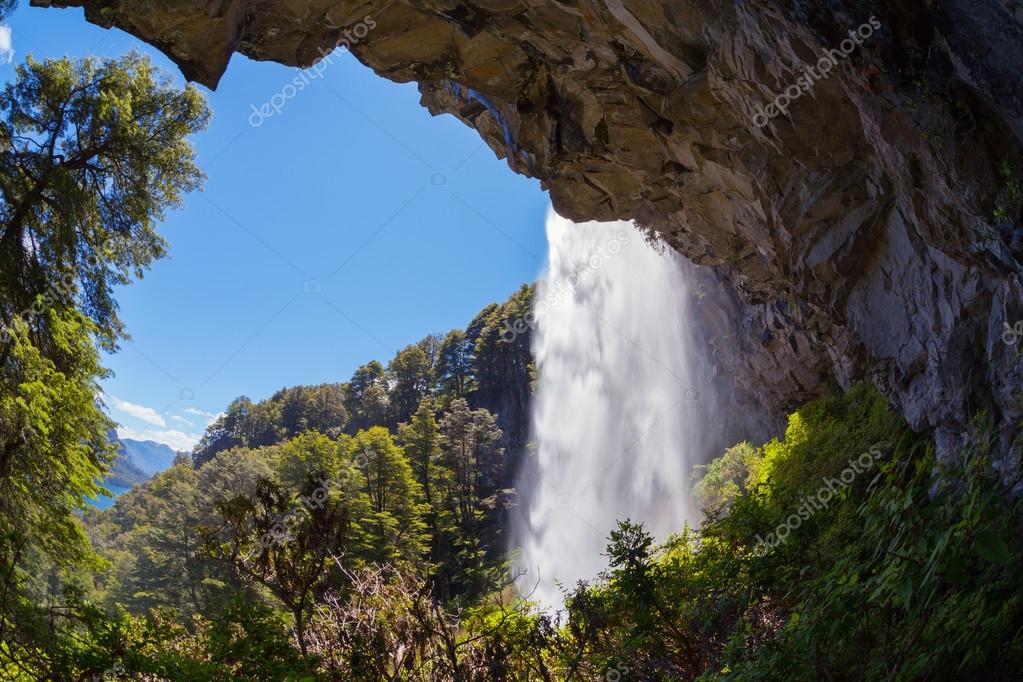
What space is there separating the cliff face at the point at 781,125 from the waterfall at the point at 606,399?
40.6ft

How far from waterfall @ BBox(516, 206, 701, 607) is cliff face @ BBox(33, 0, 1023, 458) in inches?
487

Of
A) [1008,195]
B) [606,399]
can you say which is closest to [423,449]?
[606,399]

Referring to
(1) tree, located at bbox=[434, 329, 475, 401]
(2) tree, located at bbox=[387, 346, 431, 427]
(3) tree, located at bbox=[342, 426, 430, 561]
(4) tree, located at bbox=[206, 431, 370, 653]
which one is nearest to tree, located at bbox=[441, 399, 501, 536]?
(3) tree, located at bbox=[342, 426, 430, 561]

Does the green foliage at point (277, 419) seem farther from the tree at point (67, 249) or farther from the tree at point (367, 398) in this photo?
the tree at point (67, 249)

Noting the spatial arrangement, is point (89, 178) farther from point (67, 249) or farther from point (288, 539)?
point (288, 539)

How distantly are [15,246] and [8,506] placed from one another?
3775mm

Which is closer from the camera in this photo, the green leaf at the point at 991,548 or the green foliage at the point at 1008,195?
the green leaf at the point at 991,548

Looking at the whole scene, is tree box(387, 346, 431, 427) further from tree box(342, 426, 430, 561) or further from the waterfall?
the waterfall

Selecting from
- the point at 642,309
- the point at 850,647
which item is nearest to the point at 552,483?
the point at 642,309

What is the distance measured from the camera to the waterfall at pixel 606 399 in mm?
25070

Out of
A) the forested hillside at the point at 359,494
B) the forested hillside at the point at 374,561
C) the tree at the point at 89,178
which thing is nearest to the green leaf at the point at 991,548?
the forested hillside at the point at 374,561

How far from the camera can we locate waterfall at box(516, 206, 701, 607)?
82.3 ft

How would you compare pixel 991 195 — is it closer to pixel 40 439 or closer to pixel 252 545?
pixel 252 545

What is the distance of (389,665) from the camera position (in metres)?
6.75
